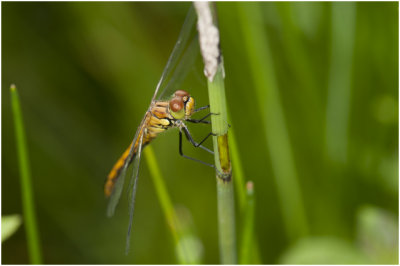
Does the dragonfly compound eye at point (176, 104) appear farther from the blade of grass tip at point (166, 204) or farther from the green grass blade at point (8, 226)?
the green grass blade at point (8, 226)

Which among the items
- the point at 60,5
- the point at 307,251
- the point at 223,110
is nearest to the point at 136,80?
the point at 60,5

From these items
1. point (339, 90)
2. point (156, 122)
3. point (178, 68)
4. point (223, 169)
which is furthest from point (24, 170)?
point (339, 90)

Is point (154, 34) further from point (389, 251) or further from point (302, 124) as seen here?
point (389, 251)

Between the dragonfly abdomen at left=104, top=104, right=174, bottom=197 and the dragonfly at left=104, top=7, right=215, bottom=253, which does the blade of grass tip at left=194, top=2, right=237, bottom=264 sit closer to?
the dragonfly at left=104, top=7, right=215, bottom=253

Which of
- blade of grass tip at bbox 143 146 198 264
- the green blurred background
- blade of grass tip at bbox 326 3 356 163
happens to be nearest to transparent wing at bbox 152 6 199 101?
blade of grass tip at bbox 143 146 198 264

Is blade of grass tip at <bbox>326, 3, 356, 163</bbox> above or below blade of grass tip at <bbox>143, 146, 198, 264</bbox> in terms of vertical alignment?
above

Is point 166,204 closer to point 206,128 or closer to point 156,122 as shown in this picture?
point 156,122
